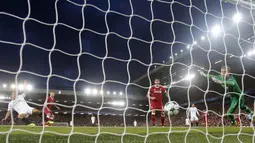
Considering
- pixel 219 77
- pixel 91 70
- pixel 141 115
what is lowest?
pixel 141 115

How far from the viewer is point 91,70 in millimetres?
22266

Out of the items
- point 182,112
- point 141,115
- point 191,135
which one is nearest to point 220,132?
point 191,135

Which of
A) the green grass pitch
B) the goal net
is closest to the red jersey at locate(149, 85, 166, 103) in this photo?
the goal net

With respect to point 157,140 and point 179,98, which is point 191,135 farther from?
point 179,98

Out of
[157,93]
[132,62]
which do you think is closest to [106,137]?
[157,93]

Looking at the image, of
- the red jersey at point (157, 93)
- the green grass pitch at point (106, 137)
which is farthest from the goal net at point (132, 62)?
the red jersey at point (157, 93)

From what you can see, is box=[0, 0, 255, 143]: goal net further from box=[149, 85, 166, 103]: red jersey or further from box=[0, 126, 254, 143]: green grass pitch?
box=[149, 85, 166, 103]: red jersey

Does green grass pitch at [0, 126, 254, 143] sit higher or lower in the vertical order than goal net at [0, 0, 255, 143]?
lower

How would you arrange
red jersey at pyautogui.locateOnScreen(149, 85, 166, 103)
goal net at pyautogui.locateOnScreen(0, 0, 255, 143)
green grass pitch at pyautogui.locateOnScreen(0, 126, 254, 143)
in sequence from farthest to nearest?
1. red jersey at pyautogui.locateOnScreen(149, 85, 166, 103)
2. goal net at pyautogui.locateOnScreen(0, 0, 255, 143)
3. green grass pitch at pyautogui.locateOnScreen(0, 126, 254, 143)

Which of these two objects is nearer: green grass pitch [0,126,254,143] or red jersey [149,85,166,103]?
green grass pitch [0,126,254,143]

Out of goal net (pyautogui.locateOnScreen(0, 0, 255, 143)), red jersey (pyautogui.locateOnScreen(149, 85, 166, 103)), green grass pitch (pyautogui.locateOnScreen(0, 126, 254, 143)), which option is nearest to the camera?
green grass pitch (pyautogui.locateOnScreen(0, 126, 254, 143))

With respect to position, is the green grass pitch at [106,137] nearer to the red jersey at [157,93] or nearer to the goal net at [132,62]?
the goal net at [132,62]

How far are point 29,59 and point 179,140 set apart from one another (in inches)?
1021

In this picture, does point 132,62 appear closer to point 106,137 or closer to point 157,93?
point 157,93
